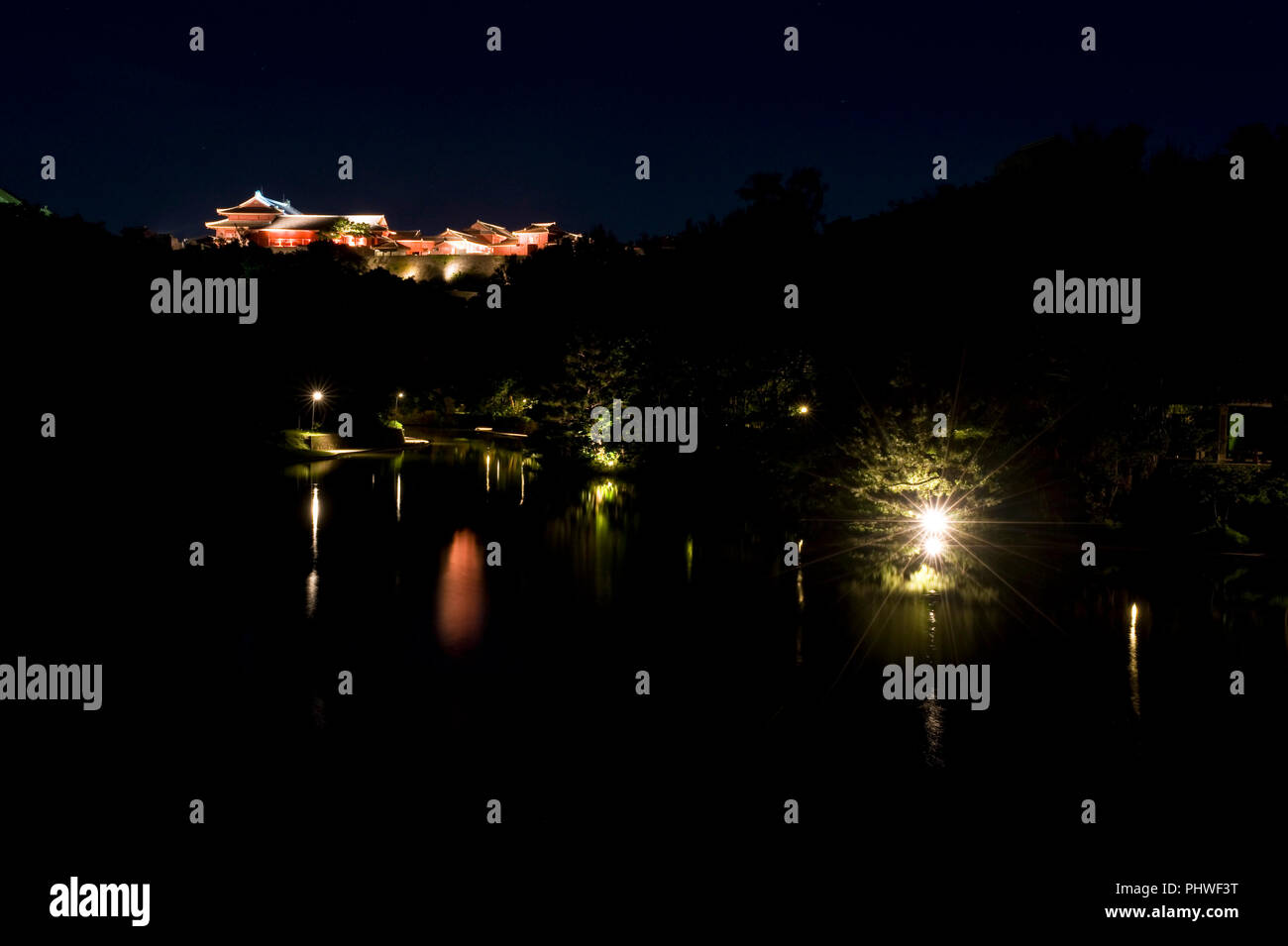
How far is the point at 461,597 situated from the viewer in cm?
1274

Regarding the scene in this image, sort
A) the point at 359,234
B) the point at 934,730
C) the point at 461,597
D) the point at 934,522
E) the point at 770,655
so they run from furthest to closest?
the point at 359,234, the point at 934,522, the point at 461,597, the point at 770,655, the point at 934,730

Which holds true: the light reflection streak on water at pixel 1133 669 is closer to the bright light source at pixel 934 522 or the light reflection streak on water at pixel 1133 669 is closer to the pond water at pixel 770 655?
the pond water at pixel 770 655

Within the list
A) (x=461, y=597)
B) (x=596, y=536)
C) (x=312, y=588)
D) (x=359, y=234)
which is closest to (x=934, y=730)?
(x=461, y=597)

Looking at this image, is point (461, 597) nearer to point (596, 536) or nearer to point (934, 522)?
point (596, 536)

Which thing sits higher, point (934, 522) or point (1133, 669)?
point (934, 522)

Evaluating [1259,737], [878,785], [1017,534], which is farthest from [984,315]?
[878,785]

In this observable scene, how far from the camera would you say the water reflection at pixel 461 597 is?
10.6 m

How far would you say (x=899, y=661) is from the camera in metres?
9.84

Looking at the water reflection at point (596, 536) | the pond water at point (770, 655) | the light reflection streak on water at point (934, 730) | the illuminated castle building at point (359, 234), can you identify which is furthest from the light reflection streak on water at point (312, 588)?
the illuminated castle building at point (359, 234)

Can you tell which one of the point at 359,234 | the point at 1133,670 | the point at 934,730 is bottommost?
the point at 934,730

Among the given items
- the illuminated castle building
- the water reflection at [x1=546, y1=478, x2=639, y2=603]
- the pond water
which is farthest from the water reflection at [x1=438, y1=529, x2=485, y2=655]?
the illuminated castle building

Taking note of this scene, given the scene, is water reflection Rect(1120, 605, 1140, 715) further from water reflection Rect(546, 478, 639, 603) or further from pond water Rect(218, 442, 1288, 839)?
water reflection Rect(546, 478, 639, 603)

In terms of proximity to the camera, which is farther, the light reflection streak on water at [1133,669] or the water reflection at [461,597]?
the water reflection at [461,597]

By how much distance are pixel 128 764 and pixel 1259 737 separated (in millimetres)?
9175
